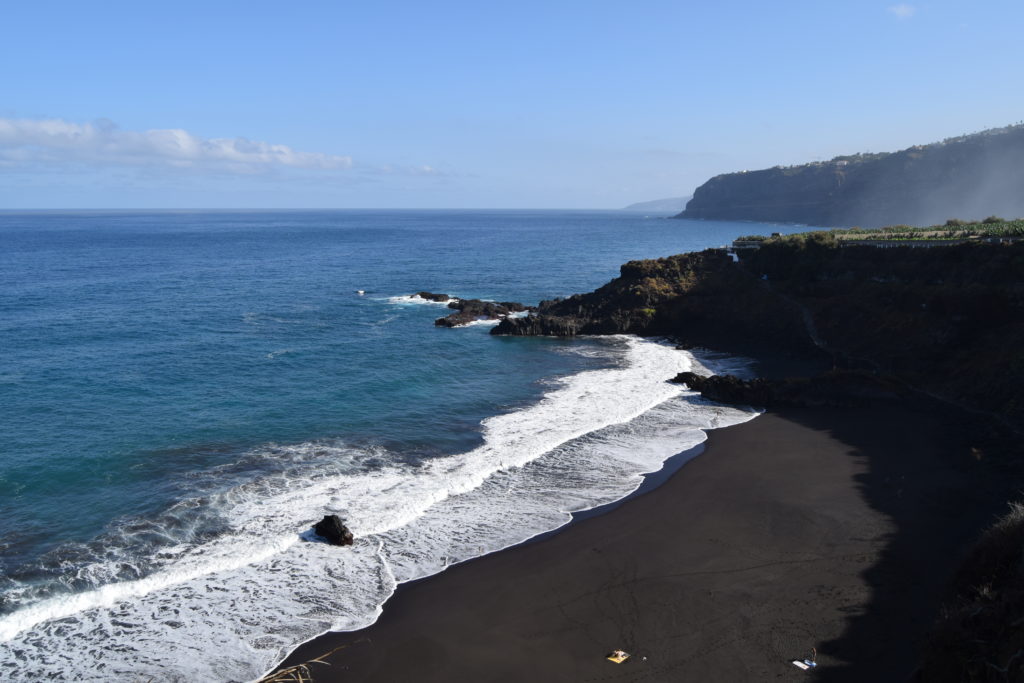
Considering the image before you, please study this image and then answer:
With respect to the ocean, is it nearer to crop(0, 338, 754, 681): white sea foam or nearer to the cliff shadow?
crop(0, 338, 754, 681): white sea foam

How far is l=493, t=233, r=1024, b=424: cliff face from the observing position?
3225 cm

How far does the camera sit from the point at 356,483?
23.1m

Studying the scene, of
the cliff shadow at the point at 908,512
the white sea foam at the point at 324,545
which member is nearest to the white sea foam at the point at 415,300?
the white sea foam at the point at 324,545

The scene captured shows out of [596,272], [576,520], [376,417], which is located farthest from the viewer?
[596,272]

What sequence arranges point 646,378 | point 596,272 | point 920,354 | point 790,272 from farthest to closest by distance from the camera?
point 596,272 < point 790,272 < point 646,378 < point 920,354

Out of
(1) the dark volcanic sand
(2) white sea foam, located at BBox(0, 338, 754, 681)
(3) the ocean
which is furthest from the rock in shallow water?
(1) the dark volcanic sand

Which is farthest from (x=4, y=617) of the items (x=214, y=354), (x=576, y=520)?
(x=214, y=354)

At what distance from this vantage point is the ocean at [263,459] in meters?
15.8

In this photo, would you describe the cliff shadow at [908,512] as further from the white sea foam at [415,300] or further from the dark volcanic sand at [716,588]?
the white sea foam at [415,300]

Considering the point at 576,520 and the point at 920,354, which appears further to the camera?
the point at 920,354

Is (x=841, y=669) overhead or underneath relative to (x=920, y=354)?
underneath

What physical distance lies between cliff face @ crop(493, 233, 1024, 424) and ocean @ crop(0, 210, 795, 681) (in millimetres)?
4386

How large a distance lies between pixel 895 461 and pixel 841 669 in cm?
1403

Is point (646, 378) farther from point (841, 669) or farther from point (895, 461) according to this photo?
point (841, 669)
